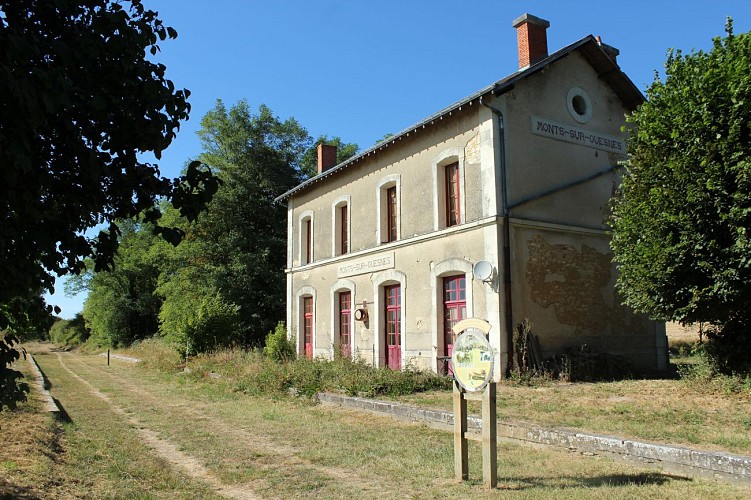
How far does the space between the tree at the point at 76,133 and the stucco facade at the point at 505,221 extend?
9.79 meters

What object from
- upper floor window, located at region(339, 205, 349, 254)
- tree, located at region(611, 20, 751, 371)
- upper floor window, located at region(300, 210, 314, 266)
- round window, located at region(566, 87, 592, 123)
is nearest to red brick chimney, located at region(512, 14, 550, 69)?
round window, located at region(566, 87, 592, 123)

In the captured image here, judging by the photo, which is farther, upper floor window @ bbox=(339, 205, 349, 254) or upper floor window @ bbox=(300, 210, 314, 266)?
upper floor window @ bbox=(300, 210, 314, 266)

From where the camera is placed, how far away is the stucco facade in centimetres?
1307

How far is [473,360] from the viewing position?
571cm

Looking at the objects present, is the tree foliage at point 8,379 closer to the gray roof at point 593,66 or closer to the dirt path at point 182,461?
the dirt path at point 182,461

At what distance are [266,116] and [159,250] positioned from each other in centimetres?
950

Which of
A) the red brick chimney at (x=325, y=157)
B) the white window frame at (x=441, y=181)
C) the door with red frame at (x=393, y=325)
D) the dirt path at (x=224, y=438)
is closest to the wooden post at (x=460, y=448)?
the dirt path at (x=224, y=438)

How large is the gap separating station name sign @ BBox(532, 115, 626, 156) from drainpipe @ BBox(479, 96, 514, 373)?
126 centimetres

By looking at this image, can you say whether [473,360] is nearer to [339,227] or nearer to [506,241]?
[506,241]

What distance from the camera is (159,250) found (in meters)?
31.8

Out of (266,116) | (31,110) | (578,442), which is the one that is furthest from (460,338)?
(266,116)

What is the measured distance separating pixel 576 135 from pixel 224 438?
11.4 metres

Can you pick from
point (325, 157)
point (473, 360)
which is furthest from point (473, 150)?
point (325, 157)

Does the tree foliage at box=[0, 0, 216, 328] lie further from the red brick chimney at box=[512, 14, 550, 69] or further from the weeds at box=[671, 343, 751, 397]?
the red brick chimney at box=[512, 14, 550, 69]
